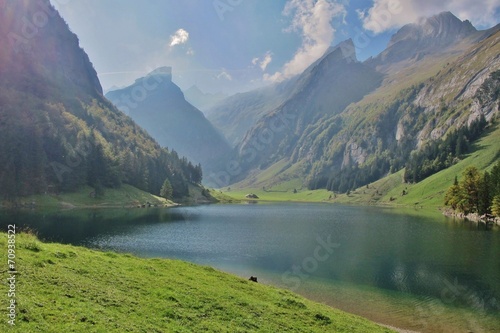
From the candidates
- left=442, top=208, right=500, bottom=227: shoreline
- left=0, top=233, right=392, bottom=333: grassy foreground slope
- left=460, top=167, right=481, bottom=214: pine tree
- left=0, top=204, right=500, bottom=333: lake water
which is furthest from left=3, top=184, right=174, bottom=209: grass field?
left=460, top=167, right=481, bottom=214: pine tree

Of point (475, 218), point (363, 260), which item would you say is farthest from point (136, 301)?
point (475, 218)

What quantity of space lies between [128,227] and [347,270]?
63.9 m

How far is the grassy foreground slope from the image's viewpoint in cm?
1603

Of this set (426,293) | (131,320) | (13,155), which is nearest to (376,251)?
(426,293)

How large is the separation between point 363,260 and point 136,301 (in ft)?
163

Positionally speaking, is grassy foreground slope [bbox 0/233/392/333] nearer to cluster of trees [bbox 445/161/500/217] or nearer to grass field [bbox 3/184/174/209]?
cluster of trees [bbox 445/161/500/217]

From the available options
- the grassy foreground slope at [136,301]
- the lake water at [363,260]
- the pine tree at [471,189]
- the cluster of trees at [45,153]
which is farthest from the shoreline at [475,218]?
the cluster of trees at [45,153]

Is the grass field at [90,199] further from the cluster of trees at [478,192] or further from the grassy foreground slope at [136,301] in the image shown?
the cluster of trees at [478,192]

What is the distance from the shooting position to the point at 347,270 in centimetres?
5422

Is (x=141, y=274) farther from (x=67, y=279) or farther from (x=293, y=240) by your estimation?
(x=293, y=240)

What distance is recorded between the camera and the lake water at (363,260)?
126 ft

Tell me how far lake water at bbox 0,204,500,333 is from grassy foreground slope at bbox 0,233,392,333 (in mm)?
12667

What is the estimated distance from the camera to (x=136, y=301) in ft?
66.9

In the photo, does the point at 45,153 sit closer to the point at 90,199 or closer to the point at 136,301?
the point at 90,199
